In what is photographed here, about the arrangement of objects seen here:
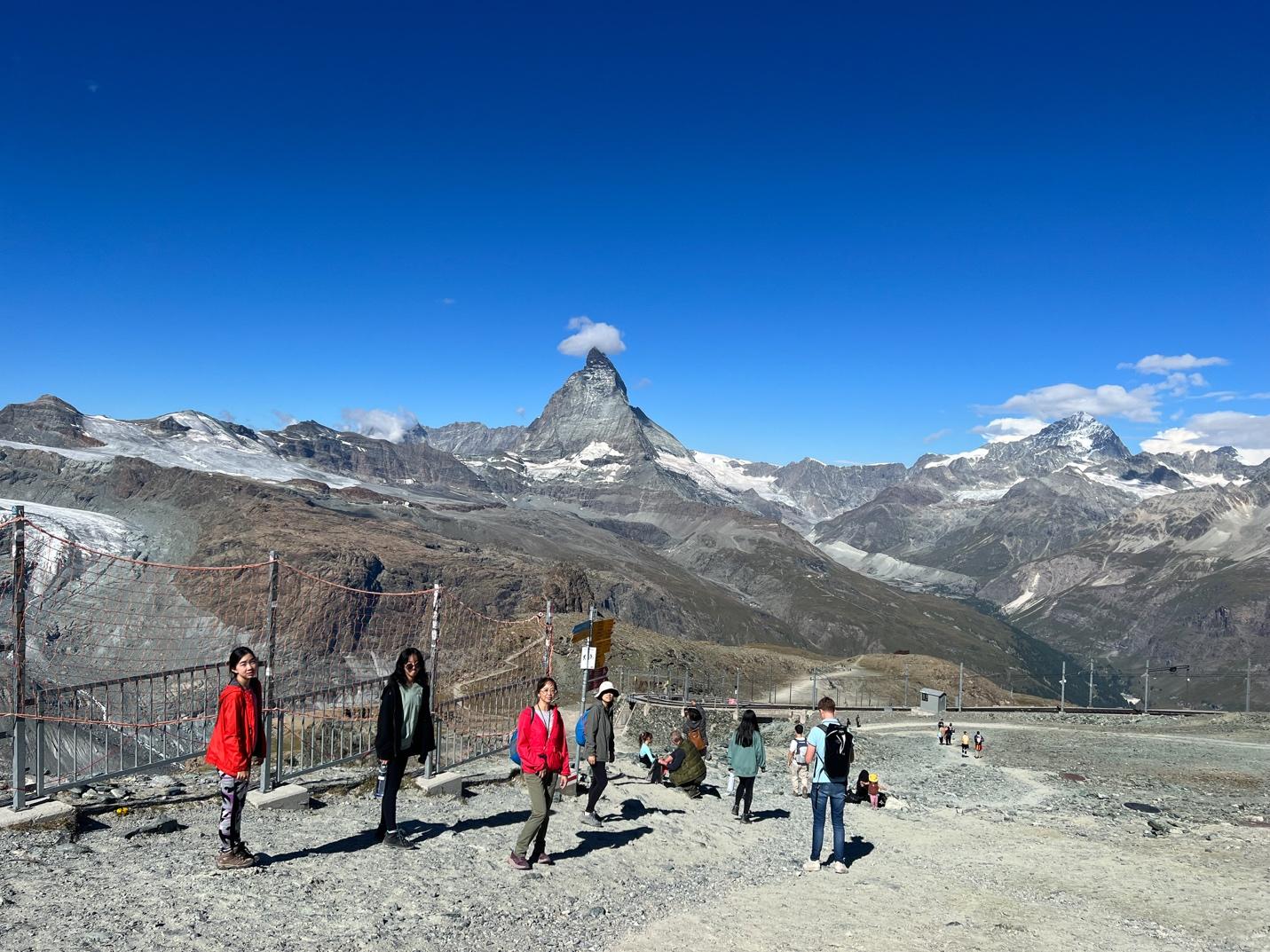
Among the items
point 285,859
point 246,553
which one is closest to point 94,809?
point 285,859

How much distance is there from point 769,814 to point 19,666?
11.9m

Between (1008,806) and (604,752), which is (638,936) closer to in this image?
(604,752)

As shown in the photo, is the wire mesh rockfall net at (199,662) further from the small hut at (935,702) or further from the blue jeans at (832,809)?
the small hut at (935,702)

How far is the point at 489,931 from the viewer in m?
7.93

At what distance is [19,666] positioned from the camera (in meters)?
9.56

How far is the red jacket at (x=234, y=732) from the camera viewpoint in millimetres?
8258

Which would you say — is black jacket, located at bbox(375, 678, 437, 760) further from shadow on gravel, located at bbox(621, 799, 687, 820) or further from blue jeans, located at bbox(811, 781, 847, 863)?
blue jeans, located at bbox(811, 781, 847, 863)

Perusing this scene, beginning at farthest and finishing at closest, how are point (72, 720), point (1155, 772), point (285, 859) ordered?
point (1155, 772)
point (72, 720)
point (285, 859)

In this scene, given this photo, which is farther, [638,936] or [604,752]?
[604,752]

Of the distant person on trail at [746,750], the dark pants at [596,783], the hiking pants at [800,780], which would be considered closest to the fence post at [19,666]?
the dark pants at [596,783]

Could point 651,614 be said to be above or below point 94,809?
below

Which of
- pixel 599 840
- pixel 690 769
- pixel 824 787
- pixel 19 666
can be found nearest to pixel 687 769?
pixel 690 769

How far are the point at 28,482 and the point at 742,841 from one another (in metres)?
214

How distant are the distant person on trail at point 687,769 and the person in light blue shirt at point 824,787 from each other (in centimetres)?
435
